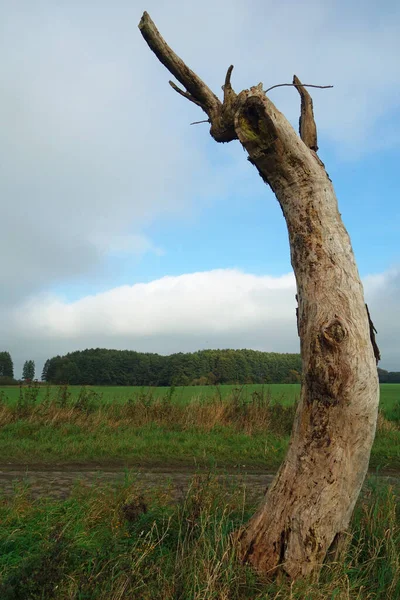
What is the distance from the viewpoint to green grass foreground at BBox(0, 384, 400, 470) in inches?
399

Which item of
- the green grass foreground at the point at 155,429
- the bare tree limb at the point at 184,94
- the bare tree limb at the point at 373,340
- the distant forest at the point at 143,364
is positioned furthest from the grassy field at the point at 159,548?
the distant forest at the point at 143,364

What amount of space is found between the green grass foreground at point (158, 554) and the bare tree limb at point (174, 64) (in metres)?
3.87

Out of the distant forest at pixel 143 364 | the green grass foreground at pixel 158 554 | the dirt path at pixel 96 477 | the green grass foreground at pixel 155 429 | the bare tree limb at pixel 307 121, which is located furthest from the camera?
the distant forest at pixel 143 364

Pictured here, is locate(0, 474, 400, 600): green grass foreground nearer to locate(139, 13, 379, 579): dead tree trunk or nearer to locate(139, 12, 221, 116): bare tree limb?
locate(139, 13, 379, 579): dead tree trunk

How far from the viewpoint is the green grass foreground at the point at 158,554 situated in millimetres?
3342

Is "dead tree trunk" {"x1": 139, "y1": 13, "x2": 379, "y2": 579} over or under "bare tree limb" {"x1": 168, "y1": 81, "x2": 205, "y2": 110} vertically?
under

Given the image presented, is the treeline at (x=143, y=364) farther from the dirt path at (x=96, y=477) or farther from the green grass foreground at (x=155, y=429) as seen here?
the dirt path at (x=96, y=477)

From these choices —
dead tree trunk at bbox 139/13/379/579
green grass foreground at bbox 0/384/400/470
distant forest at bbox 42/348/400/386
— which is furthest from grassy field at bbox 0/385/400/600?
distant forest at bbox 42/348/400/386

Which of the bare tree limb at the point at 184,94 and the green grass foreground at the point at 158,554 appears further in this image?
the bare tree limb at the point at 184,94

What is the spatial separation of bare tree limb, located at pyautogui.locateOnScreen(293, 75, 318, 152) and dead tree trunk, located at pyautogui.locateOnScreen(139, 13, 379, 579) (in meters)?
0.34

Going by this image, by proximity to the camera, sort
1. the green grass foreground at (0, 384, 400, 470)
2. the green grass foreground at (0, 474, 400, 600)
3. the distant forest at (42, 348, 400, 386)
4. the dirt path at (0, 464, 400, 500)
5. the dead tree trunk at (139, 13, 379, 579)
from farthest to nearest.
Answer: the distant forest at (42, 348, 400, 386) → the green grass foreground at (0, 384, 400, 470) → the dirt path at (0, 464, 400, 500) → the dead tree trunk at (139, 13, 379, 579) → the green grass foreground at (0, 474, 400, 600)

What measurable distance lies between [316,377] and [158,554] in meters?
2.06

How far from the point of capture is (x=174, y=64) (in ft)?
15.1

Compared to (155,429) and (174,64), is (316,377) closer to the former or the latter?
(174,64)
